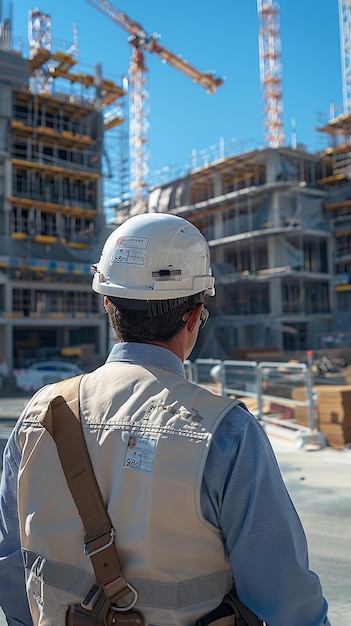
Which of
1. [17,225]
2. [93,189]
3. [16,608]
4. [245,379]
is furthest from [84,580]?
[93,189]

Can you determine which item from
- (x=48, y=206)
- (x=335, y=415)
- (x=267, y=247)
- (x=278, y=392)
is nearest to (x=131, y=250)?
(x=335, y=415)

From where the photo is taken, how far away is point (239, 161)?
43625 millimetres

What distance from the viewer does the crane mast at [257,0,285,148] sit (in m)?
59.6

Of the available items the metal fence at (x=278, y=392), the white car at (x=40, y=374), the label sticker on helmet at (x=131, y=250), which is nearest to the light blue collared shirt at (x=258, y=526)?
the label sticker on helmet at (x=131, y=250)

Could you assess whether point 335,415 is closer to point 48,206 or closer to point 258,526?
point 258,526

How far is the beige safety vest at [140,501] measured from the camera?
1.28 meters

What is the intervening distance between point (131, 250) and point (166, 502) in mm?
707

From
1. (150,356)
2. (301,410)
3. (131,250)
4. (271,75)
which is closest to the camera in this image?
(150,356)

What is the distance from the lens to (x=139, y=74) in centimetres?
6356

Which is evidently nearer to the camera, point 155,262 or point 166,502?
point 166,502

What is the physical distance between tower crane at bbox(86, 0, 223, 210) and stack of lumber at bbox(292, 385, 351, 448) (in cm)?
5347

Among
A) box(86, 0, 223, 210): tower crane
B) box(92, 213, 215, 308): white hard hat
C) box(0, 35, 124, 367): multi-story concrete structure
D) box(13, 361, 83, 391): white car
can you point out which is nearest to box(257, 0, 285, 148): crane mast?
box(86, 0, 223, 210): tower crane

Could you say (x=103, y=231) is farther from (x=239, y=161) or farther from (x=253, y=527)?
(x=253, y=527)

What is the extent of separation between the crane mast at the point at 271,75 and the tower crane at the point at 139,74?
5.59 metres
